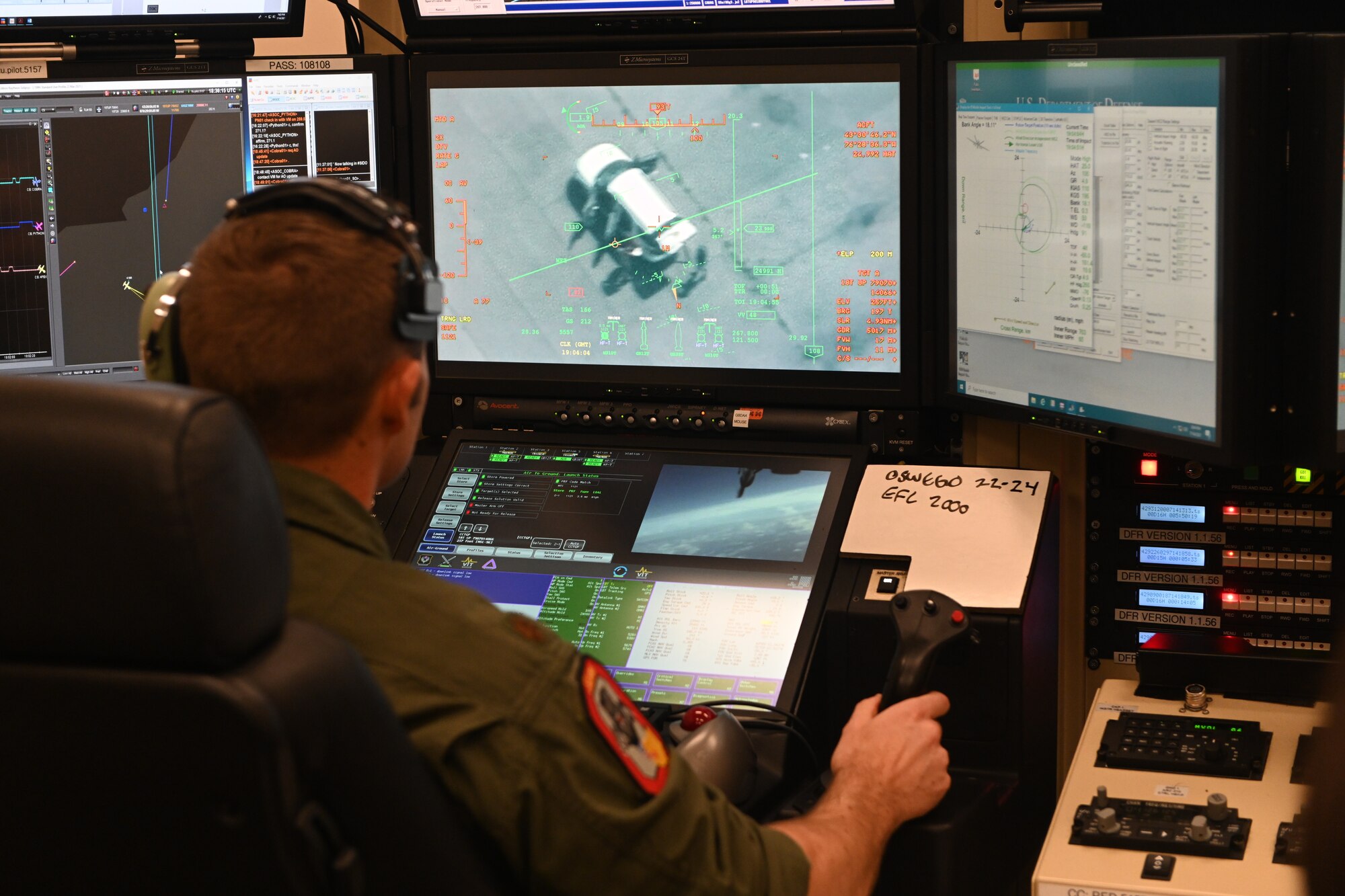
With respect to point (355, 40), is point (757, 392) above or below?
below

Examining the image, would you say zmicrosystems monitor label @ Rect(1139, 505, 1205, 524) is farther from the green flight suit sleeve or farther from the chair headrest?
the chair headrest

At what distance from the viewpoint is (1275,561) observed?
80.2 inches

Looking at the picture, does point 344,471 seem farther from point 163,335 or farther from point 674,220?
point 674,220

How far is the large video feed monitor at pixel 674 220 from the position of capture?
2.20 meters

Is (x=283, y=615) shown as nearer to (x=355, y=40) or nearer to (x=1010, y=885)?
(x=1010, y=885)

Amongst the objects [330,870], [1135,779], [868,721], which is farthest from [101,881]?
[1135,779]

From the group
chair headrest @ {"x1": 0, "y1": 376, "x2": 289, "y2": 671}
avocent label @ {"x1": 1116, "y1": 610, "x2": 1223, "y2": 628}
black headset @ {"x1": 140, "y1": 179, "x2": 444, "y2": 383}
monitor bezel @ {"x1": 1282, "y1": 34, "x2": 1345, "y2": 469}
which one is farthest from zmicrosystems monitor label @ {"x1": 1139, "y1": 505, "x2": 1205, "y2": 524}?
chair headrest @ {"x1": 0, "y1": 376, "x2": 289, "y2": 671}

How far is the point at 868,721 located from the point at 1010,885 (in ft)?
1.37

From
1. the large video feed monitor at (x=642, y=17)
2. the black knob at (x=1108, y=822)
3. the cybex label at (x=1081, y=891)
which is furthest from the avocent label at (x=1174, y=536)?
the large video feed monitor at (x=642, y=17)

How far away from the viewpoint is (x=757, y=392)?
90.4 inches

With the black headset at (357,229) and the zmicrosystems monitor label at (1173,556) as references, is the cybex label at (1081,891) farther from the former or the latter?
the black headset at (357,229)

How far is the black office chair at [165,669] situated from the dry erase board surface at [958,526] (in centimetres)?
116

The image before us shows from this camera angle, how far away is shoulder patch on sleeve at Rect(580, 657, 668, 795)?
1171mm

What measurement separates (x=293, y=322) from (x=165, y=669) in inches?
14.2
